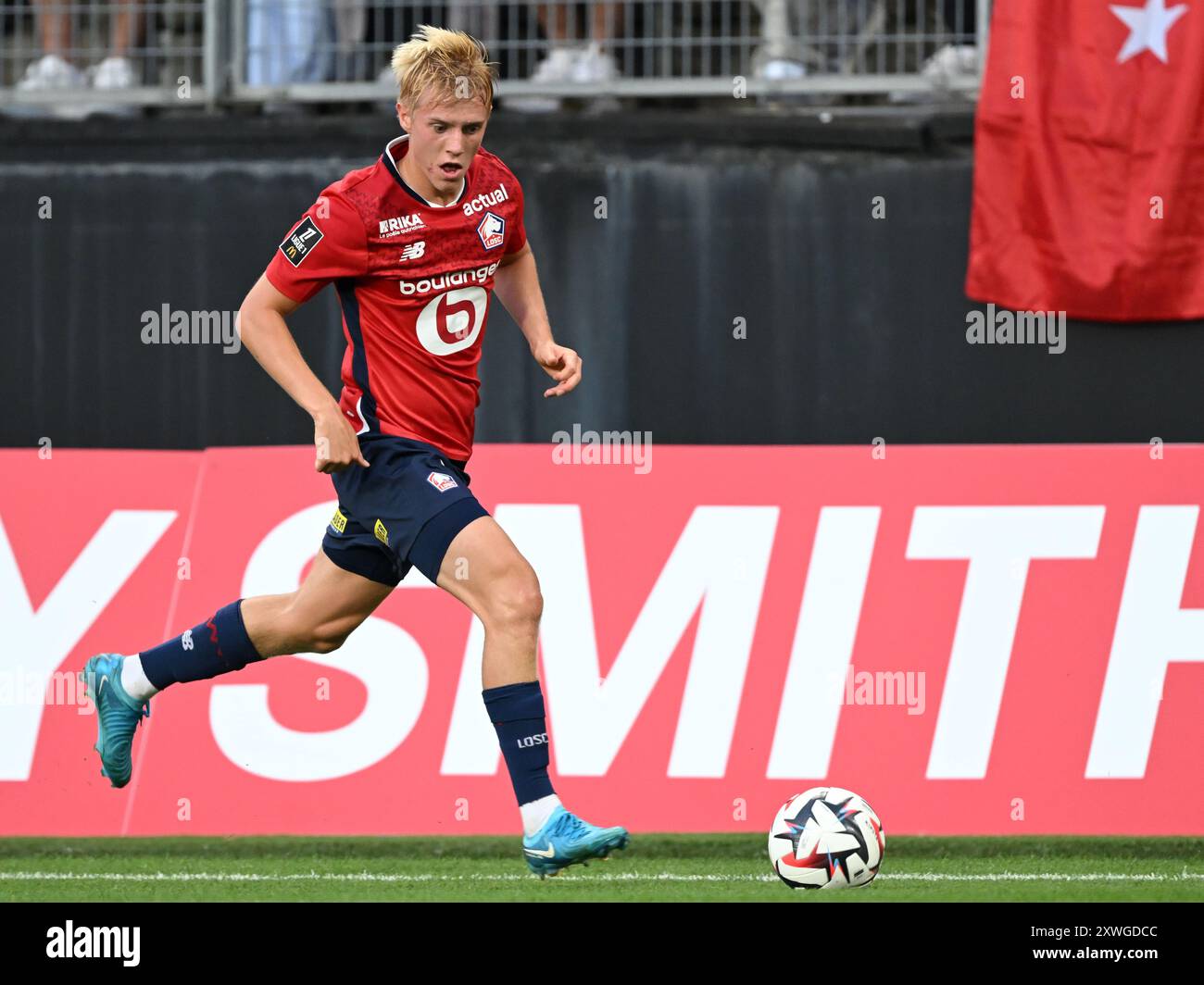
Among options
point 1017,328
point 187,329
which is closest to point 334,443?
point 187,329

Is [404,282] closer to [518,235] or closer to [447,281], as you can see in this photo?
[447,281]

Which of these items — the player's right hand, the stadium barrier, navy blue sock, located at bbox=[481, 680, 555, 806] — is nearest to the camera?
navy blue sock, located at bbox=[481, 680, 555, 806]

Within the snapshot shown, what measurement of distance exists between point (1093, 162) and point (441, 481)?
4.55 meters

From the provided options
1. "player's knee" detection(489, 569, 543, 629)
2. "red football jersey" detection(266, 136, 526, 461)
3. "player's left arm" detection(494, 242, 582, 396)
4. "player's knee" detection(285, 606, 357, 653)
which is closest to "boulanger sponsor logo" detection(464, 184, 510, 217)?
"red football jersey" detection(266, 136, 526, 461)

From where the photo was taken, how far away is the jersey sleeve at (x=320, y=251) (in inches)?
223

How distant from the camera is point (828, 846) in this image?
569 cm

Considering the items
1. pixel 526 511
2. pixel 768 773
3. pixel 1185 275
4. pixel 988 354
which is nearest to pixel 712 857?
pixel 768 773

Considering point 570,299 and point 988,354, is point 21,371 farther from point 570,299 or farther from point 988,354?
point 988,354

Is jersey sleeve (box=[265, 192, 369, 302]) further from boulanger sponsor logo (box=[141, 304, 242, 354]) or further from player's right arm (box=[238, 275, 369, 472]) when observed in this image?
boulanger sponsor logo (box=[141, 304, 242, 354])

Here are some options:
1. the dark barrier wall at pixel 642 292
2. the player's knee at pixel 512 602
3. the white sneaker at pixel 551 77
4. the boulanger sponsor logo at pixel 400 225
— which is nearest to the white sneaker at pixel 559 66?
the white sneaker at pixel 551 77

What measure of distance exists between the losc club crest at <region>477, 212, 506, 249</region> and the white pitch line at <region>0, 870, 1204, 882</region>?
2316 mm

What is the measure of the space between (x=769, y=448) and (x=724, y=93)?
2149 mm

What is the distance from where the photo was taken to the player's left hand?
5.87 m

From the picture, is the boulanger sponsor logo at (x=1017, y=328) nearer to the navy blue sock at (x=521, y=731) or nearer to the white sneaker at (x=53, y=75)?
the navy blue sock at (x=521, y=731)
